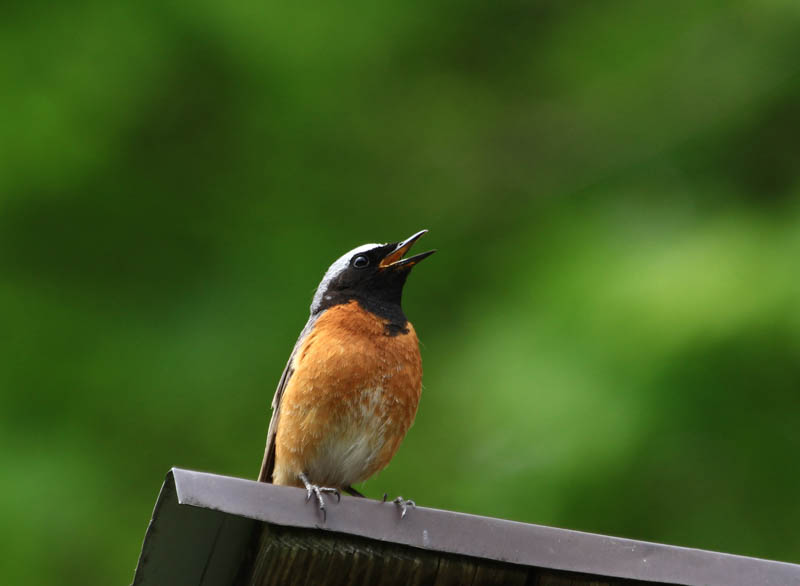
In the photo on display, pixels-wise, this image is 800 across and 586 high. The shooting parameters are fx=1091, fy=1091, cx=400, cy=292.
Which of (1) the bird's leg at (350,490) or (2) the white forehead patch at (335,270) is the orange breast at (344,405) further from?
(2) the white forehead patch at (335,270)

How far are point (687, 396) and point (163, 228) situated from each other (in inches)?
157

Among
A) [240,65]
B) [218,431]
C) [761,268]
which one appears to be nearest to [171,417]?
[218,431]

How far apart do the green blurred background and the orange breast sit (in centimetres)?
185

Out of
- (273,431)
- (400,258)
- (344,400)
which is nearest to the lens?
(344,400)

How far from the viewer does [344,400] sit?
4793mm

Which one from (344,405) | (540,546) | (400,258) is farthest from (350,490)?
(540,546)

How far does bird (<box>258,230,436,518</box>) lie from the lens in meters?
4.80

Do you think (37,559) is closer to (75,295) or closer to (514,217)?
(75,295)

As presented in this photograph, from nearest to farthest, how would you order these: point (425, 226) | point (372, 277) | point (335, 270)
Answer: point (372, 277), point (335, 270), point (425, 226)

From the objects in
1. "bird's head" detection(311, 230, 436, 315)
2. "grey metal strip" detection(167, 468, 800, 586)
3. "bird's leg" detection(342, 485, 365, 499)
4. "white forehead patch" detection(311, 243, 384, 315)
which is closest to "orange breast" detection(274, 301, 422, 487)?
"bird's leg" detection(342, 485, 365, 499)

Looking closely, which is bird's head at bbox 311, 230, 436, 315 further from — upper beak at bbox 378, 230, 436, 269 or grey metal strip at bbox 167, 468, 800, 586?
grey metal strip at bbox 167, 468, 800, 586

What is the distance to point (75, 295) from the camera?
7.90 meters

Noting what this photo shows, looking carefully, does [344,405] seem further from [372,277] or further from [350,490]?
[372,277]

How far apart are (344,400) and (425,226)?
12.7 ft
